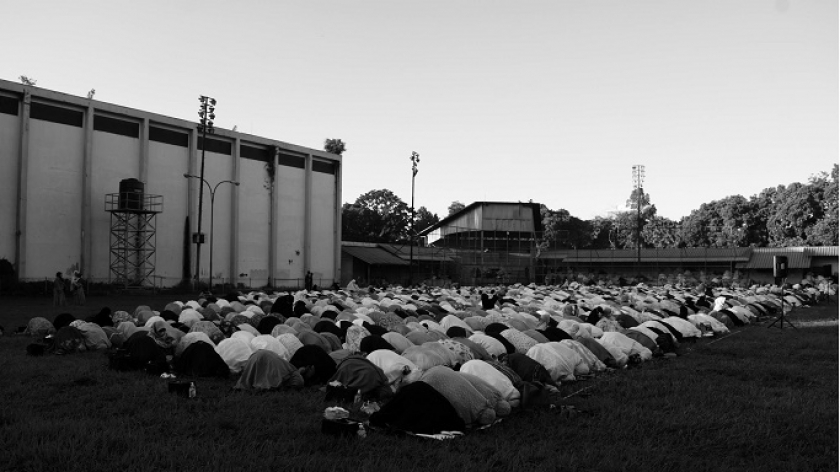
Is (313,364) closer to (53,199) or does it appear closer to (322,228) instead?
(53,199)

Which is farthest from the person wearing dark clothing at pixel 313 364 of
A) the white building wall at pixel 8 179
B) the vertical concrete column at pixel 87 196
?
the vertical concrete column at pixel 87 196

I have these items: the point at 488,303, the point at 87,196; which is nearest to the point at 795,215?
the point at 488,303

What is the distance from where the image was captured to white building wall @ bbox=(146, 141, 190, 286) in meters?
43.6

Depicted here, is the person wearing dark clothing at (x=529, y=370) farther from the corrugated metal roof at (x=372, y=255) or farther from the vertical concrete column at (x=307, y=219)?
the corrugated metal roof at (x=372, y=255)

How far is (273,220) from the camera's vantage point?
50.5m

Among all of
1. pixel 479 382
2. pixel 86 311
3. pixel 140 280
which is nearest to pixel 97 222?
pixel 140 280

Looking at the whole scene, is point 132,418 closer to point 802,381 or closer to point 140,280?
point 802,381

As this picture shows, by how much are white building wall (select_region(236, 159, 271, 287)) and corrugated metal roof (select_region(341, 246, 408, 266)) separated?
10088 mm

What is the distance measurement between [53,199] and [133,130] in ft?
21.7

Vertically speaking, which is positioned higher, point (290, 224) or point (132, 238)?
point (290, 224)

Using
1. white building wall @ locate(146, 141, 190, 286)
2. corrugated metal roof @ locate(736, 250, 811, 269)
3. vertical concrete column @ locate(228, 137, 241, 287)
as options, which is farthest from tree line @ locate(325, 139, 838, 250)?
white building wall @ locate(146, 141, 190, 286)

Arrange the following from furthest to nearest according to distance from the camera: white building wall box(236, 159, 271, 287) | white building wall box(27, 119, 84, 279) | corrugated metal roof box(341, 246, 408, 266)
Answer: corrugated metal roof box(341, 246, 408, 266) → white building wall box(236, 159, 271, 287) → white building wall box(27, 119, 84, 279)

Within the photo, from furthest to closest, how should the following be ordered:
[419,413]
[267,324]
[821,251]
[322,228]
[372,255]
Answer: [821,251]
[372,255]
[322,228]
[267,324]
[419,413]

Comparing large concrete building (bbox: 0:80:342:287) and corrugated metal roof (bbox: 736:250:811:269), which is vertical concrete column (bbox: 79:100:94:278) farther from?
corrugated metal roof (bbox: 736:250:811:269)
